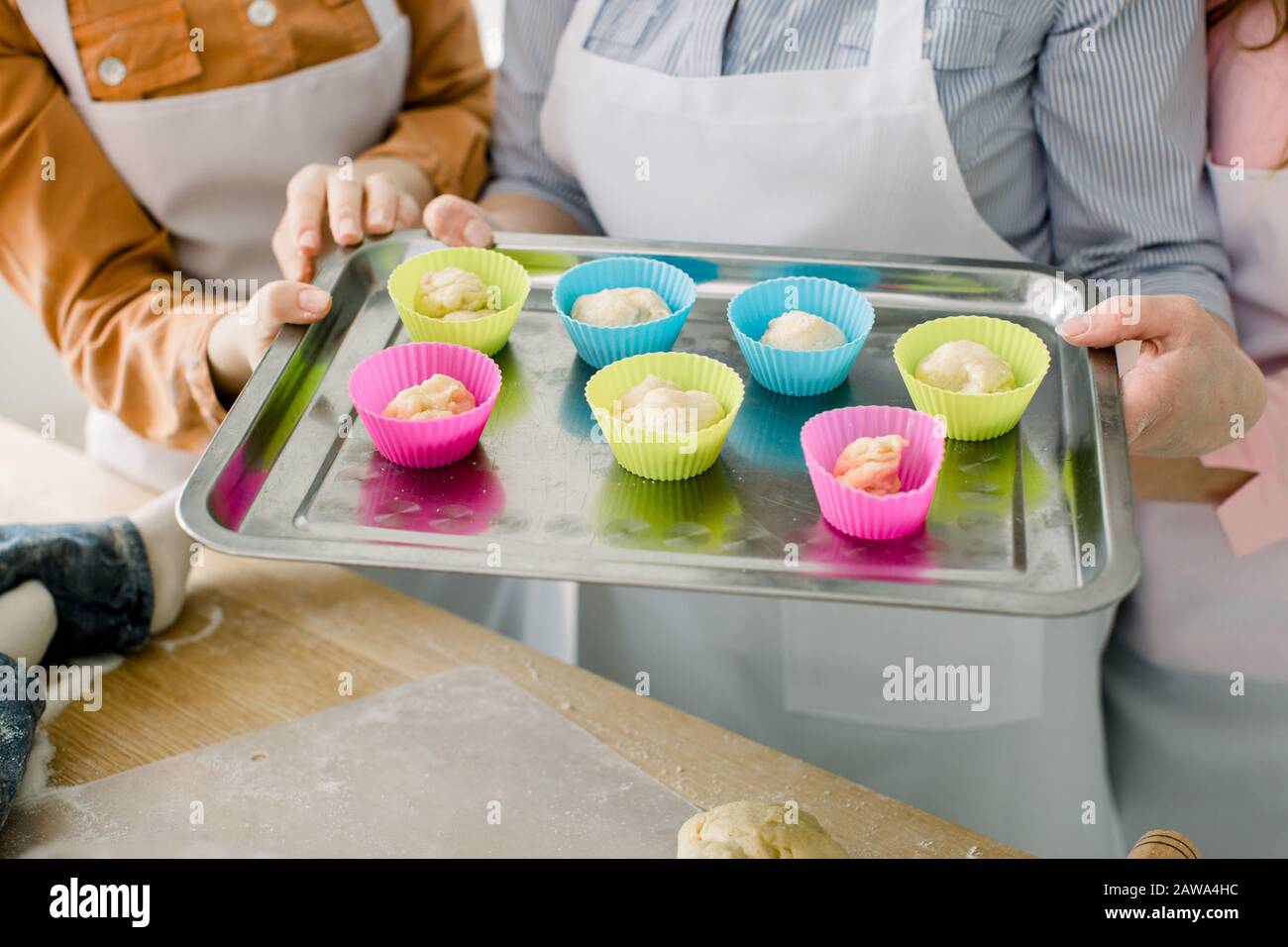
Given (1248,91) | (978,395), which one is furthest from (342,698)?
(1248,91)

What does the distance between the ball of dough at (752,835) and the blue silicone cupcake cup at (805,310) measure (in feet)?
1.45

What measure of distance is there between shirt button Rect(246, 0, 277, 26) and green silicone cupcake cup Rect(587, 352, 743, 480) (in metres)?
0.67

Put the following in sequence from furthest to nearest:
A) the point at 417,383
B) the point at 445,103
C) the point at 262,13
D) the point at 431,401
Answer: the point at 445,103
the point at 262,13
the point at 417,383
the point at 431,401

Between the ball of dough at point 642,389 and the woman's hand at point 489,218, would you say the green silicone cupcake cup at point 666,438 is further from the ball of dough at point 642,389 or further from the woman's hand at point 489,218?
the woman's hand at point 489,218

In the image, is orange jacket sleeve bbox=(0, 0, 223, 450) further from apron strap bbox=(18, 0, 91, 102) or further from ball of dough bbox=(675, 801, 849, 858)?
ball of dough bbox=(675, 801, 849, 858)

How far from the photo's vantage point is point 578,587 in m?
1.79

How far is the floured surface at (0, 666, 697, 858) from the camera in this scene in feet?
3.36

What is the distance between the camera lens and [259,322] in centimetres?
127

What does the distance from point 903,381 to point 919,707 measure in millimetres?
497

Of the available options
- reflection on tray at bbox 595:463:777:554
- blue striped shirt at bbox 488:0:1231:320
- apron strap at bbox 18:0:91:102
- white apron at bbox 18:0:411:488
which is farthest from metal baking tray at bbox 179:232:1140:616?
apron strap at bbox 18:0:91:102

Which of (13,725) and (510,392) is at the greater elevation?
(510,392)

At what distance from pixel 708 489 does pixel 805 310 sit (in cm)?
32

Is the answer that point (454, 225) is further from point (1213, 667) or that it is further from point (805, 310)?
point (1213, 667)
